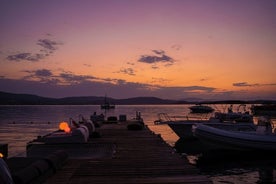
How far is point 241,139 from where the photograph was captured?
70.1 ft

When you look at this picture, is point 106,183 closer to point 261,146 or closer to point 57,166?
point 57,166

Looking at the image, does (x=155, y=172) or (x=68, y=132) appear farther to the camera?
(x=68, y=132)

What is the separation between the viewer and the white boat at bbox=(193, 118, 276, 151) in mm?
20953

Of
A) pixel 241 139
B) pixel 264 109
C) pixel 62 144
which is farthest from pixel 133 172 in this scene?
pixel 264 109

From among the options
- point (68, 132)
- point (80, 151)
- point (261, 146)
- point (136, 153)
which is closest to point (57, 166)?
point (136, 153)

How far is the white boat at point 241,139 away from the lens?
68.7ft

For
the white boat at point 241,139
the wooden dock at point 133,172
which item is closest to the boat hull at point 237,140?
the white boat at point 241,139

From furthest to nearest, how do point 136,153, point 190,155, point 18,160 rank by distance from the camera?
point 190,155, point 136,153, point 18,160

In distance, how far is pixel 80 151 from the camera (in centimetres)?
1580

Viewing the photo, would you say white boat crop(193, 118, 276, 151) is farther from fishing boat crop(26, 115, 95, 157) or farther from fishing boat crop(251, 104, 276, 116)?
fishing boat crop(251, 104, 276, 116)

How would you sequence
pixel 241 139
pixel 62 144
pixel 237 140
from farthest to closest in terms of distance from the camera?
pixel 237 140 → pixel 241 139 → pixel 62 144

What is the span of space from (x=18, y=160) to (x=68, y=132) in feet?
26.2

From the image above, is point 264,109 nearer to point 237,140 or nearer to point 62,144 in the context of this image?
point 237,140

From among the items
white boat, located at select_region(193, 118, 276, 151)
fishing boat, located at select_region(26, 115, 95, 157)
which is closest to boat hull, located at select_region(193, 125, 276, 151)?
white boat, located at select_region(193, 118, 276, 151)
